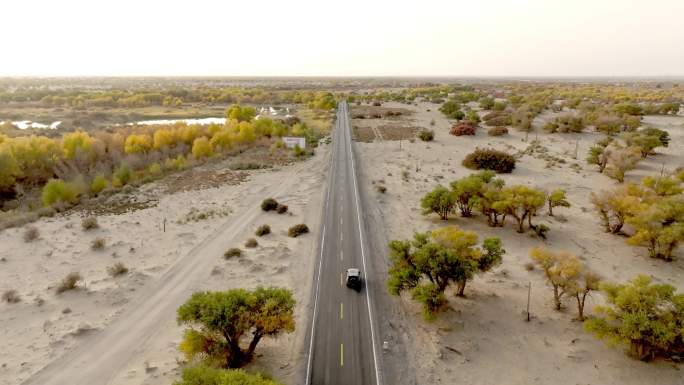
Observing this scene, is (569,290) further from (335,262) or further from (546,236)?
(335,262)

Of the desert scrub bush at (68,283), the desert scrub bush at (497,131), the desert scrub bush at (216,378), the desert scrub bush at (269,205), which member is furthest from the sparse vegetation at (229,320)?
the desert scrub bush at (497,131)

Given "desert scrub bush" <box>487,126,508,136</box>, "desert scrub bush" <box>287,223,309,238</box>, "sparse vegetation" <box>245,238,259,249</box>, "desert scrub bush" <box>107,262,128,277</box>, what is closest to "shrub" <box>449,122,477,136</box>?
"desert scrub bush" <box>487,126,508,136</box>

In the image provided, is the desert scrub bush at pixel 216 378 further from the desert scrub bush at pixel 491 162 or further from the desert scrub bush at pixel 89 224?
the desert scrub bush at pixel 491 162

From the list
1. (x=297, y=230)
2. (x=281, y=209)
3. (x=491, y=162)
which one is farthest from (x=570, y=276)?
(x=491, y=162)

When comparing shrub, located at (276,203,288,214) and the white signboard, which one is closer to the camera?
shrub, located at (276,203,288,214)

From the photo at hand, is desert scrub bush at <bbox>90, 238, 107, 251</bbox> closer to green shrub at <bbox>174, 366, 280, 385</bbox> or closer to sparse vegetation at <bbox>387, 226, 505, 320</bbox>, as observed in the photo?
green shrub at <bbox>174, 366, 280, 385</bbox>

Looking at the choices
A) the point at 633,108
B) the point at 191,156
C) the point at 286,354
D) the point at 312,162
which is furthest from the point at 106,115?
the point at 633,108

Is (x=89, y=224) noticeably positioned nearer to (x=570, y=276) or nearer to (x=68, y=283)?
(x=68, y=283)
